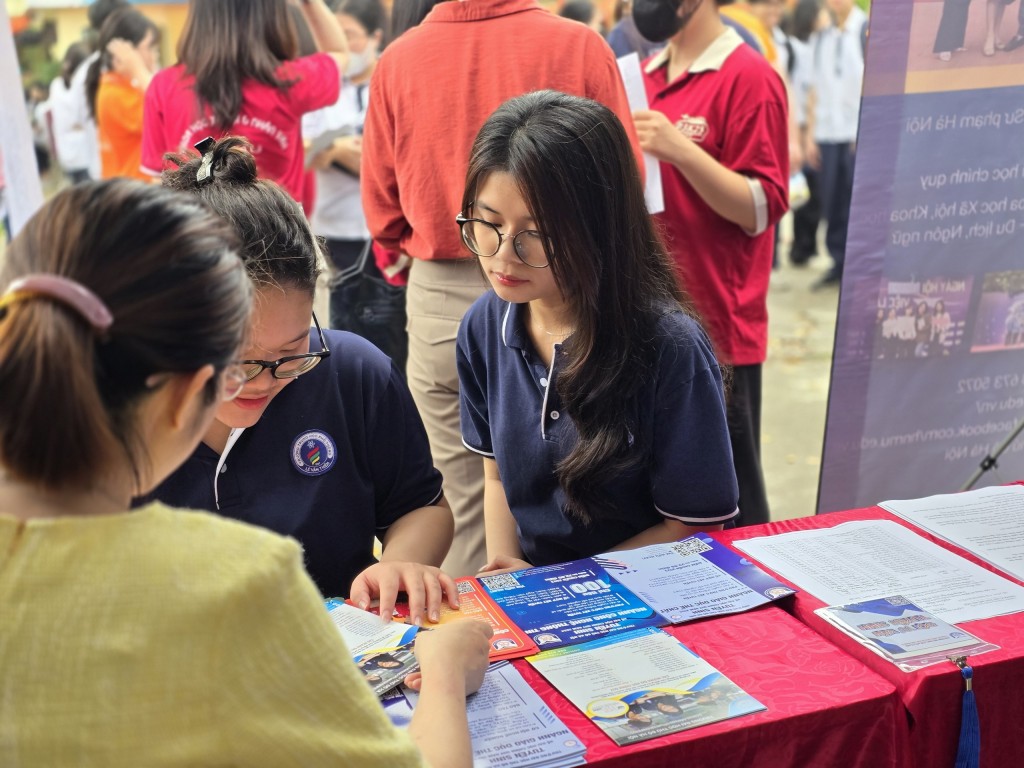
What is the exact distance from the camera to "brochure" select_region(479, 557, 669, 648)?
1.26m

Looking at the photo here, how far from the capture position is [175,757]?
71 cm

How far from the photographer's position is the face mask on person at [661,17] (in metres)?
2.40

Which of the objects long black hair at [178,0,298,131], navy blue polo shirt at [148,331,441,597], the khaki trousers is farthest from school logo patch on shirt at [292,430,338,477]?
long black hair at [178,0,298,131]

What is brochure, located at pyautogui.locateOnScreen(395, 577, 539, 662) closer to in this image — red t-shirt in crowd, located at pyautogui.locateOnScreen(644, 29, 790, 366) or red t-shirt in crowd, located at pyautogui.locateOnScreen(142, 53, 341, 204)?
red t-shirt in crowd, located at pyautogui.locateOnScreen(644, 29, 790, 366)

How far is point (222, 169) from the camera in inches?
53.1

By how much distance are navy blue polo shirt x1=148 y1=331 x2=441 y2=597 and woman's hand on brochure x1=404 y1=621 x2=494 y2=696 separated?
0.39 metres

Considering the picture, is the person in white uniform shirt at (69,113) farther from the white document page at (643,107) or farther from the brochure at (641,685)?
the brochure at (641,685)

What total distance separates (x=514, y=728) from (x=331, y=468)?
1.79 ft

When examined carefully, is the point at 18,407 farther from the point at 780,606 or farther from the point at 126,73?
the point at 126,73

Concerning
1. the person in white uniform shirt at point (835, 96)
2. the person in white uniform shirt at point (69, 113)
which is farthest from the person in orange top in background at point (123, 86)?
the person in white uniform shirt at point (835, 96)

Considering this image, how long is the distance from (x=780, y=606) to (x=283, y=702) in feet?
2.56

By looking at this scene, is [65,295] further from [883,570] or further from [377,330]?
[377,330]

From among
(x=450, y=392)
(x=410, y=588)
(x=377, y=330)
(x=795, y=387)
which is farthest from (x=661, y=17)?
(x=795, y=387)

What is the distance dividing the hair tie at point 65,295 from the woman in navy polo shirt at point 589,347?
0.87 meters
